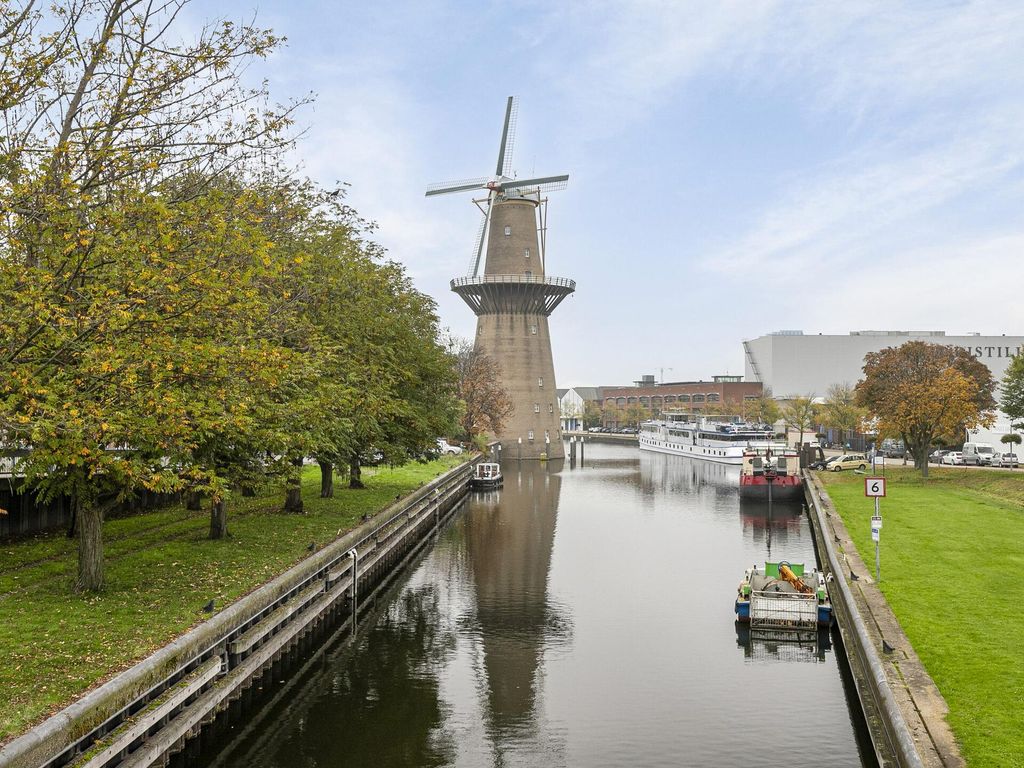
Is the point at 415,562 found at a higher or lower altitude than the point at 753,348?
lower

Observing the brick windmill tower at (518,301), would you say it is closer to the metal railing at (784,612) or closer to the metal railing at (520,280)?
the metal railing at (520,280)

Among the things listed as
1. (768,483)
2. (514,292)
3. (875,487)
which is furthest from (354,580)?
(514,292)

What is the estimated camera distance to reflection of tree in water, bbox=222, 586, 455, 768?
1689 cm

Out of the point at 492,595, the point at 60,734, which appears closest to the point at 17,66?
the point at 60,734

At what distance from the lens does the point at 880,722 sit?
16719 mm

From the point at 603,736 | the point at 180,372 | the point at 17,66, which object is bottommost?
the point at 603,736

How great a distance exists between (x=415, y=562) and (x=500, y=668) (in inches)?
628

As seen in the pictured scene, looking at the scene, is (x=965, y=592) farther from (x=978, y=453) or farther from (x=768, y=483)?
(x=978, y=453)

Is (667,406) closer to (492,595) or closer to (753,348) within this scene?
(753,348)

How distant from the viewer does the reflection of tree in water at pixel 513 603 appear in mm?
20203

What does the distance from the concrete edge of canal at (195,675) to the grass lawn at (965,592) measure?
41.5ft

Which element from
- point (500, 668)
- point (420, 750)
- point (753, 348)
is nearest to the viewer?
point (420, 750)

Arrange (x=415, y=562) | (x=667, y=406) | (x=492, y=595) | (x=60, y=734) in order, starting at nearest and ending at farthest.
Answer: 1. (x=60, y=734)
2. (x=492, y=595)
3. (x=415, y=562)
4. (x=667, y=406)

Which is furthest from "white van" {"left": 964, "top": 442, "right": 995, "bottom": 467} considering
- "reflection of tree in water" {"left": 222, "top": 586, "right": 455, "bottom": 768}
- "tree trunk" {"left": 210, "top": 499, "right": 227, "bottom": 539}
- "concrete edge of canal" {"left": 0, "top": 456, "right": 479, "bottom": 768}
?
"tree trunk" {"left": 210, "top": 499, "right": 227, "bottom": 539}
